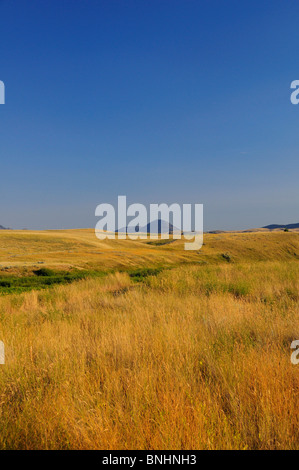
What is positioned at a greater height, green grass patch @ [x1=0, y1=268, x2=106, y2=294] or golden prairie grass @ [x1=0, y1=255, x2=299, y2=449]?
golden prairie grass @ [x1=0, y1=255, x2=299, y2=449]

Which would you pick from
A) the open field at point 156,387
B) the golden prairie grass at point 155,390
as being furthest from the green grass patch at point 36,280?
the golden prairie grass at point 155,390

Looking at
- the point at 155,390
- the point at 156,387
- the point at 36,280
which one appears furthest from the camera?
the point at 36,280

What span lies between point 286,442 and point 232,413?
1.61ft

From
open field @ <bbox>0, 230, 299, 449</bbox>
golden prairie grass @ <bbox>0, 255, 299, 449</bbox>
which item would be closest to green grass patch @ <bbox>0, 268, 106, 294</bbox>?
open field @ <bbox>0, 230, 299, 449</bbox>

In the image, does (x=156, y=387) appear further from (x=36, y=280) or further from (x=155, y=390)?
(x=36, y=280)

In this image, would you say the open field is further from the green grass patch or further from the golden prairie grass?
the green grass patch

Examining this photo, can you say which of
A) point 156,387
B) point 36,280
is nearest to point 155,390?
point 156,387

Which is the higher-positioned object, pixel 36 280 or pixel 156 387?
pixel 156 387

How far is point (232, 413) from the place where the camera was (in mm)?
2631

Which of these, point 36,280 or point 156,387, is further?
point 36,280

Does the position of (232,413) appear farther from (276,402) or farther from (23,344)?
(23,344)

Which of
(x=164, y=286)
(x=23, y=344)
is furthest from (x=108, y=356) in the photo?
(x=164, y=286)

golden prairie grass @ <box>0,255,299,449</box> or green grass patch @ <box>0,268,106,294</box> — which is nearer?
golden prairie grass @ <box>0,255,299,449</box>

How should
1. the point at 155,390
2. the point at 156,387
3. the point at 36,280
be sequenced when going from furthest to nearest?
the point at 36,280 < the point at 156,387 < the point at 155,390
